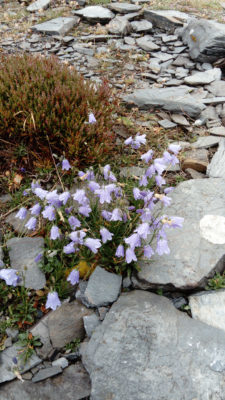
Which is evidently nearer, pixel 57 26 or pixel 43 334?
pixel 43 334

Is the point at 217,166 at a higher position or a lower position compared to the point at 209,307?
higher

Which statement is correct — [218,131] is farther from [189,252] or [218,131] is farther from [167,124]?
[189,252]

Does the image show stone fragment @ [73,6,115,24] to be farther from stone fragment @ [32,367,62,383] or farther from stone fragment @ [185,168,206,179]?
stone fragment @ [32,367,62,383]

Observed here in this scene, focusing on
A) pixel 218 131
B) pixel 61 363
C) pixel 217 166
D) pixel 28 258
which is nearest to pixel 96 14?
pixel 218 131

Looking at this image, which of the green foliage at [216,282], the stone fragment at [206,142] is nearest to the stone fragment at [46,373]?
A: the green foliage at [216,282]

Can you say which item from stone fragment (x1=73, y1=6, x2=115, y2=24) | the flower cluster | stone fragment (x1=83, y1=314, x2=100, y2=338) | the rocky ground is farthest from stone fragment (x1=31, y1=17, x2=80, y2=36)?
stone fragment (x1=83, y1=314, x2=100, y2=338)

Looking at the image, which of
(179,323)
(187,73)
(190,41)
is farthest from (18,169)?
(190,41)
